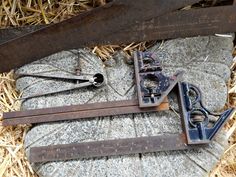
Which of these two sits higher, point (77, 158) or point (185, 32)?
point (185, 32)

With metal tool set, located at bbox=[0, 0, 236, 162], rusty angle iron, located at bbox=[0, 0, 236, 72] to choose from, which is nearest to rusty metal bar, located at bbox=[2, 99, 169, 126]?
metal tool set, located at bbox=[0, 0, 236, 162]

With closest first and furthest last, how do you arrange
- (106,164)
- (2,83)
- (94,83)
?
1. (106,164)
2. (94,83)
3. (2,83)

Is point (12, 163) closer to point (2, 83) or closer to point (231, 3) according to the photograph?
point (2, 83)

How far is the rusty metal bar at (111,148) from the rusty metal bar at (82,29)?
39 cm

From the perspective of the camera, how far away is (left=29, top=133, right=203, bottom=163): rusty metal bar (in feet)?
5.22

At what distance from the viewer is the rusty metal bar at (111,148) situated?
5.22ft

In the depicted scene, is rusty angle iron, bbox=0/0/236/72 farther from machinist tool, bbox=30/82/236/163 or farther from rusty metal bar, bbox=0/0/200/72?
machinist tool, bbox=30/82/236/163

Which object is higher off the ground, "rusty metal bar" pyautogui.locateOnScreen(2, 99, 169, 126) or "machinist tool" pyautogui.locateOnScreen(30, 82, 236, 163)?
"rusty metal bar" pyautogui.locateOnScreen(2, 99, 169, 126)

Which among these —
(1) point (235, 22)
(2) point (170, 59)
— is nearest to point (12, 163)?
(2) point (170, 59)

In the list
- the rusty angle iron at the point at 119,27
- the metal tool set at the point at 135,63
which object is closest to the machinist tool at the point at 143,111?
the metal tool set at the point at 135,63

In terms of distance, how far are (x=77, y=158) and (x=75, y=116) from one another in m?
0.16

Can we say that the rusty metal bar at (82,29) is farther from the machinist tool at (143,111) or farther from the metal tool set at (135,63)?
the machinist tool at (143,111)

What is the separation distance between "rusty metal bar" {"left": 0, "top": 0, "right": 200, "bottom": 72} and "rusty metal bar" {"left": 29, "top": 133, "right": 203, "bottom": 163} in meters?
0.39

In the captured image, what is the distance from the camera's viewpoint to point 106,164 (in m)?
1.59
